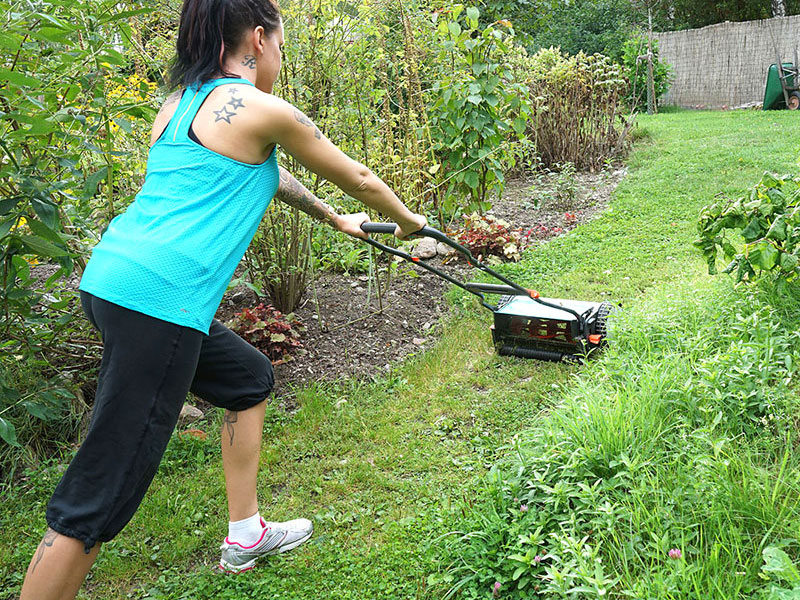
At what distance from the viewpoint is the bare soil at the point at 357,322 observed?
3.90 meters

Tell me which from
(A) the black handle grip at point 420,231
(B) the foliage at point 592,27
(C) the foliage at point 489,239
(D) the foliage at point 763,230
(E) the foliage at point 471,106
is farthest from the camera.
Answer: (B) the foliage at point 592,27

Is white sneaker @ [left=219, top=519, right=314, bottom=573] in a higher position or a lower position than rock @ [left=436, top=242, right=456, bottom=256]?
lower

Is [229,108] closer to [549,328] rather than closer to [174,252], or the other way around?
[174,252]

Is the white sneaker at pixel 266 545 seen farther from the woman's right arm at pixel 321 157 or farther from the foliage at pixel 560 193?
the foliage at pixel 560 193

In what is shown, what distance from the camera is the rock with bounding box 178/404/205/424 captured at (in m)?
3.44

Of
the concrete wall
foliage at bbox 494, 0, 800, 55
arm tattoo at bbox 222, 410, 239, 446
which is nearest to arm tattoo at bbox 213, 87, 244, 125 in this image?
arm tattoo at bbox 222, 410, 239, 446

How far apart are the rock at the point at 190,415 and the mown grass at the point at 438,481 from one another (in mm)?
153

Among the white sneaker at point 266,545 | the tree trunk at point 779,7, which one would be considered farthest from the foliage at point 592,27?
the white sneaker at point 266,545

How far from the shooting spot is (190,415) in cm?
346

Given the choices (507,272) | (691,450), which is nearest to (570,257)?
(507,272)

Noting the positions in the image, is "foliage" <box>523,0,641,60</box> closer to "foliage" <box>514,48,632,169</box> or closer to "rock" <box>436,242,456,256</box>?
"foliage" <box>514,48,632,169</box>

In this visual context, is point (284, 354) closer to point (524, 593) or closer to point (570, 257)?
point (524, 593)

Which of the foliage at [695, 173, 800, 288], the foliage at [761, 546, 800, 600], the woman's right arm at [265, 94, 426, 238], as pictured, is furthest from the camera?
the foliage at [695, 173, 800, 288]

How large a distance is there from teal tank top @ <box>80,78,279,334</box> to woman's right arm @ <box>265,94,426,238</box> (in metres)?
0.13
